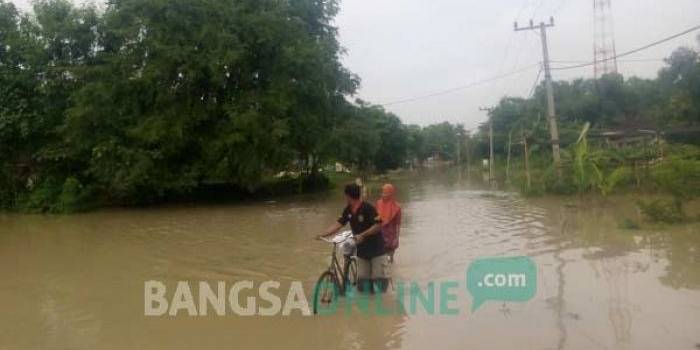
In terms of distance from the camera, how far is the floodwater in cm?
640

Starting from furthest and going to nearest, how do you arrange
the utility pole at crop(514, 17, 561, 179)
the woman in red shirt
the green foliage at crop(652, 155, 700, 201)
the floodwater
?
the utility pole at crop(514, 17, 561, 179)
the green foliage at crop(652, 155, 700, 201)
the woman in red shirt
the floodwater

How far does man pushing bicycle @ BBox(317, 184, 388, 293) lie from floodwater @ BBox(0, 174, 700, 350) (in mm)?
686

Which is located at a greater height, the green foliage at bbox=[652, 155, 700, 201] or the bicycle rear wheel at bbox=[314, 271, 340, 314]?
the green foliage at bbox=[652, 155, 700, 201]

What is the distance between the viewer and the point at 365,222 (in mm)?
7309

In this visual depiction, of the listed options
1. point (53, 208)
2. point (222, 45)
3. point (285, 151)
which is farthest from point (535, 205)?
point (53, 208)

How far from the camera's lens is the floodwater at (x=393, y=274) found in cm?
640

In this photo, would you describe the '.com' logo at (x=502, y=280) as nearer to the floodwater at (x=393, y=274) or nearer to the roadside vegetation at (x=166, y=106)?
the floodwater at (x=393, y=274)

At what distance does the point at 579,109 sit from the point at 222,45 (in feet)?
119

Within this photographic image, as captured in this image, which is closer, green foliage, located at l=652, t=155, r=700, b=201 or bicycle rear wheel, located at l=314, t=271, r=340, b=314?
bicycle rear wheel, located at l=314, t=271, r=340, b=314

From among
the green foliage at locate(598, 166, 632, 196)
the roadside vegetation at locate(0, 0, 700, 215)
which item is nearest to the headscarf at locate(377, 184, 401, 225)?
the green foliage at locate(598, 166, 632, 196)

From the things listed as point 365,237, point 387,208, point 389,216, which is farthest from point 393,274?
point 365,237

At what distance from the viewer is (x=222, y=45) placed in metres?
23.4

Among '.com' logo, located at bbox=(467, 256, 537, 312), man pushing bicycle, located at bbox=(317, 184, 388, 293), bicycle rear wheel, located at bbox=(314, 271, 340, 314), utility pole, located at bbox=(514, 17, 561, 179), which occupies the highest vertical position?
utility pole, located at bbox=(514, 17, 561, 179)

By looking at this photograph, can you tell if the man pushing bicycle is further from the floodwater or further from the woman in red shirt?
the woman in red shirt
